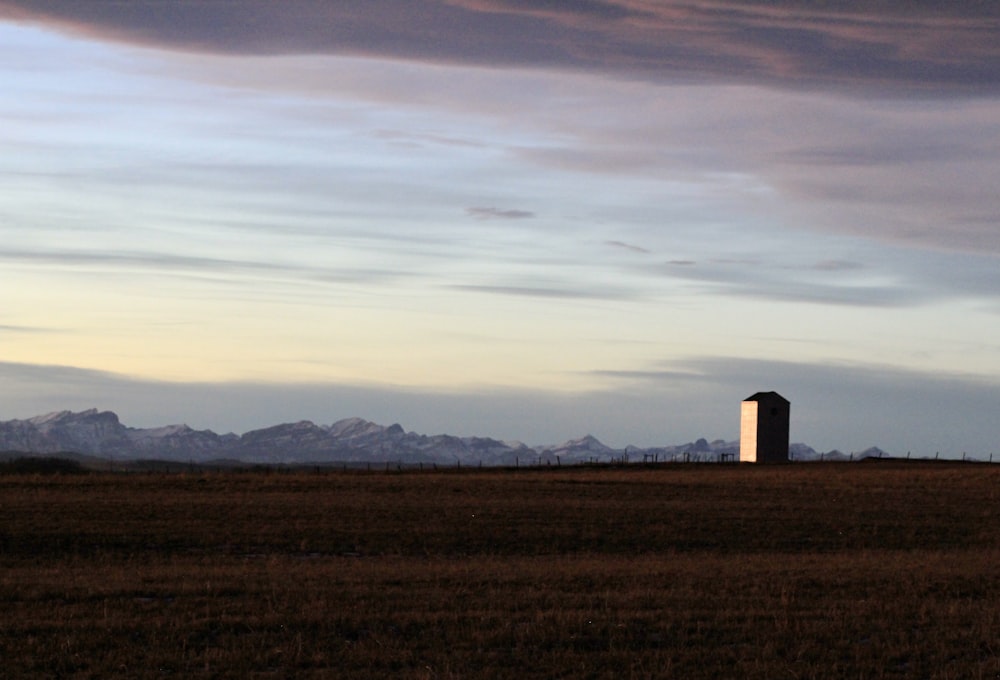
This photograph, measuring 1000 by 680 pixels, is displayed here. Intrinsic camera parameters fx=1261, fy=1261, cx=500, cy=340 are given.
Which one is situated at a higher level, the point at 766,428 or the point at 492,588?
the point at 766,428

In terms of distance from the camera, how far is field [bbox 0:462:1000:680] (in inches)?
637

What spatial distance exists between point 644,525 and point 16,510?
2166cm

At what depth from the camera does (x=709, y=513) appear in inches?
1859

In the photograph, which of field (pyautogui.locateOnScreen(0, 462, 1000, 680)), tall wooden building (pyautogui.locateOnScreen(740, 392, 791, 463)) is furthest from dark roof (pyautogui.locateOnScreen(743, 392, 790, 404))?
field (pyautogui.locateOnScreen(0, 462, 1000, 680))

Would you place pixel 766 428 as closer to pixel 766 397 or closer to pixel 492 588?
pixel 766 397

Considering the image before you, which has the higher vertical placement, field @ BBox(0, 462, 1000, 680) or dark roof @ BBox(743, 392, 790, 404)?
dark roof @ BBox(743, 392, 790, 404)

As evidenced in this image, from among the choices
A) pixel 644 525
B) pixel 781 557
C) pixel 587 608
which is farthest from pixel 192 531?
pixel 587 608

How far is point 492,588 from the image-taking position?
23.0m

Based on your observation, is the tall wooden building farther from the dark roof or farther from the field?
the field

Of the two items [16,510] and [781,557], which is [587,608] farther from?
[16,510]

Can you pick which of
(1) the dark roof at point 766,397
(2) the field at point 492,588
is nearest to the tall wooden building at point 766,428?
(1) the dark roof at point 766,397

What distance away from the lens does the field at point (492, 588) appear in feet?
53.1

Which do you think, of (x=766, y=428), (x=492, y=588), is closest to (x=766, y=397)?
(x=766, y=428)

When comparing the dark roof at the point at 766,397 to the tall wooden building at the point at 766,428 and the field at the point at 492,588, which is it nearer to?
the tall wooden building at the point at 766,428
